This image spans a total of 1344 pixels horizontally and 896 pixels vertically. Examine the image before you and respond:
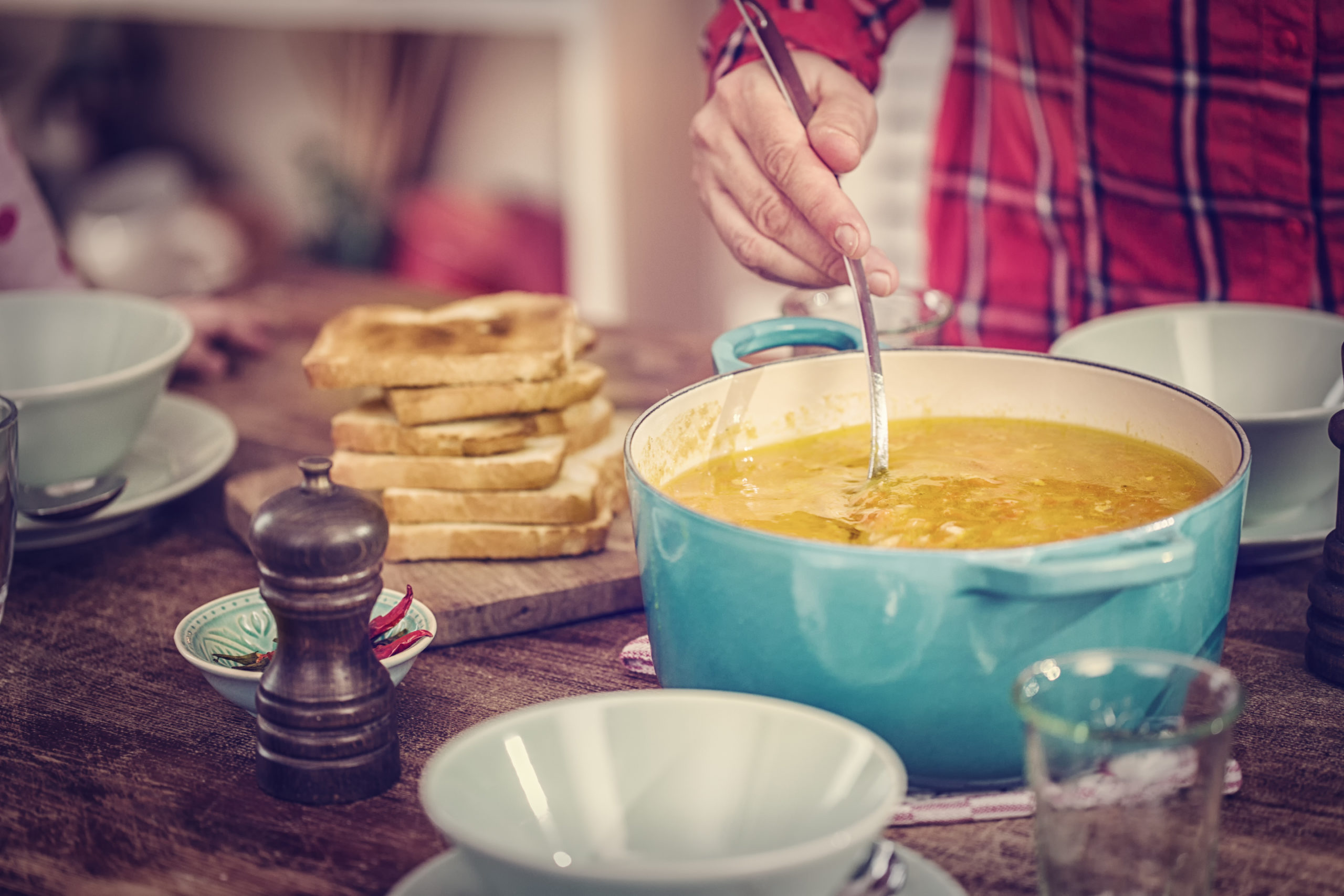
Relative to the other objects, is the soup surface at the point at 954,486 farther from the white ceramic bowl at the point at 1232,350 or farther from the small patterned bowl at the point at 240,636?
the white ceramic bowl at the point at 1232,350

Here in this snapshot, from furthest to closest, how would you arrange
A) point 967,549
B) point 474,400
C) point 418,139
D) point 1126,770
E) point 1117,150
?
point 418,139 → point 1117,150 → point 474,400 → point 967,549 → point 1126,770

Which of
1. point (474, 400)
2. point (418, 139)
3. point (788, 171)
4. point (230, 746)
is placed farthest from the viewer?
point (418, 139)

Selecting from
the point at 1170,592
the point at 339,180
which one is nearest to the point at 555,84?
the point at 339,180

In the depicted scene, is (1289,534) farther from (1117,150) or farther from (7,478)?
(7,478)

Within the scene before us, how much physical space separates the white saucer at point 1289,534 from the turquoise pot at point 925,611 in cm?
29

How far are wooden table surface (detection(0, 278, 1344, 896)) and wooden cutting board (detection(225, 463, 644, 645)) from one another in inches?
0.8

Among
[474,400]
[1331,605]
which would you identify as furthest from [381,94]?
[1331,605]

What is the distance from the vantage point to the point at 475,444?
1396 millimetres

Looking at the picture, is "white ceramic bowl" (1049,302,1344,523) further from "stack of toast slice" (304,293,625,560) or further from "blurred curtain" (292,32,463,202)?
"blurred curtain" (292,32,463,202)

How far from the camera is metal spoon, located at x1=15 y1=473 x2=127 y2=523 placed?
1.34 metres

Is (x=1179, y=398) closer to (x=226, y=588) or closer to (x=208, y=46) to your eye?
(x=226, y=588)

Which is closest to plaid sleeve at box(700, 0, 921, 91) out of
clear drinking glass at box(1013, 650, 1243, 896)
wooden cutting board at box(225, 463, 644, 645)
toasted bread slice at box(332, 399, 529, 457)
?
toasted bread slice at box(332, 399, 529, 457)

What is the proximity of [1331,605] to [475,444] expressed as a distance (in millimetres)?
846

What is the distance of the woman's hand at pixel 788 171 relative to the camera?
1.24 metres
